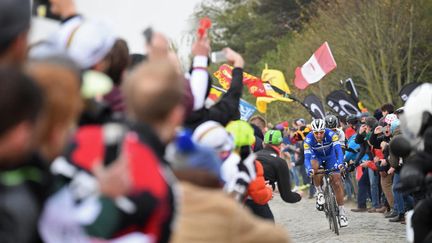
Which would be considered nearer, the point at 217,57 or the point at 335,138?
the point at 217,57

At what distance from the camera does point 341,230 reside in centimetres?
1730

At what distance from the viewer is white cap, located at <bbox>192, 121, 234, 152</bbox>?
6367mm

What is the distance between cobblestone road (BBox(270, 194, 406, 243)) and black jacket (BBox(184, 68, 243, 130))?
8.53m

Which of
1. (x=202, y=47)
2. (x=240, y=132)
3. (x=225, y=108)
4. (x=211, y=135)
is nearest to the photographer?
(x=202, y=47)

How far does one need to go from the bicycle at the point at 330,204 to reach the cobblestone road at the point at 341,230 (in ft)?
0.50

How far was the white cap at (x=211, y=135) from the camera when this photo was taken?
6.37 meters

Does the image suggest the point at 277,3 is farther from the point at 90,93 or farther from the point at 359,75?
the point at 90,93

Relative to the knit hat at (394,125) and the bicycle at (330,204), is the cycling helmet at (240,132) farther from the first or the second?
the bicycle at (330,204)

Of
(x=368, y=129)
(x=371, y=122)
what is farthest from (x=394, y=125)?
(x=368, y=129)

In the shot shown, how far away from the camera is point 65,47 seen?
4.89 m

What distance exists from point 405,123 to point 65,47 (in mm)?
2873

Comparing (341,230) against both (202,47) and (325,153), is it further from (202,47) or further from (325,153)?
(202,47)

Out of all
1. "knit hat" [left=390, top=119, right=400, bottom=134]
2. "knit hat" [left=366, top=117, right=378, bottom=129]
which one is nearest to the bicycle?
"knit hat" [left=366, top=117, right=378, bottom=129]

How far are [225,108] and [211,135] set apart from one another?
0.25 m
